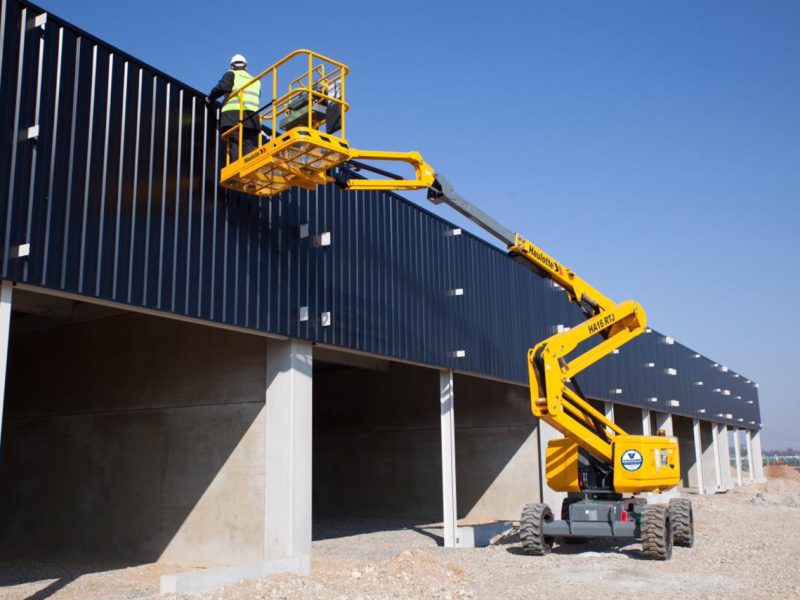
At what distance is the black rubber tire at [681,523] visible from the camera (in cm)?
1541

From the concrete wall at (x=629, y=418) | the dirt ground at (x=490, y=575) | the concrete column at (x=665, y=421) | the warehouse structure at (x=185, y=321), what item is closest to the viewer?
the warehouse structure at (x=185, y=321)

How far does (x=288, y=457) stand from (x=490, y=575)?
3891 millimetres

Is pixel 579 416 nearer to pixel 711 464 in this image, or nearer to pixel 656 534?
pixel 656 534

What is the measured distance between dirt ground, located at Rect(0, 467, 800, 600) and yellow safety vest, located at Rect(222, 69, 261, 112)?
6990 mm

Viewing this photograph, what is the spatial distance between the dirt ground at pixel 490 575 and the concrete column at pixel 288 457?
654 millimetres

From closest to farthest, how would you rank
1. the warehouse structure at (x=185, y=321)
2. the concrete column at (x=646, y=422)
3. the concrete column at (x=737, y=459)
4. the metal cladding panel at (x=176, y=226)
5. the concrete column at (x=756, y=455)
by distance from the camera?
1. the metal cladding panel at (x=176, y=226)
2. the warehouse structure at (x=185, y=321)
3. the concrete column at (x=646, y=422)
4. the concrete column at (x=737, y=459)
5. the concrete column at (x=756, y=455)

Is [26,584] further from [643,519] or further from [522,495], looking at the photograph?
[522,495]

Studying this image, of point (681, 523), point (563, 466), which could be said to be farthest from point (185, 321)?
point (681, 523)

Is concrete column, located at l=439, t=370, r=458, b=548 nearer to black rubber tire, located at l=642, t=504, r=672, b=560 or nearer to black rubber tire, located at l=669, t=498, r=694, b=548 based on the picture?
black rubber tire, located at l=642, t=504, r=672, b=560

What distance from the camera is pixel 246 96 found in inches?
463

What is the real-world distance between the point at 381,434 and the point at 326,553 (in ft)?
30.5

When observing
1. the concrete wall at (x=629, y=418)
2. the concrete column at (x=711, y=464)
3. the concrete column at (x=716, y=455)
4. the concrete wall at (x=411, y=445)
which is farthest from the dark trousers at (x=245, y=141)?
the concrete column at (x=716, y=455)

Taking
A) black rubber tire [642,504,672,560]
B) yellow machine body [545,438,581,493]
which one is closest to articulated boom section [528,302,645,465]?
yellow machine body [545,438,581,493]

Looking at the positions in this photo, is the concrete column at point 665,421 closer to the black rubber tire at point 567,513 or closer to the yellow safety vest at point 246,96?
the black rubber tire at point 567,513
